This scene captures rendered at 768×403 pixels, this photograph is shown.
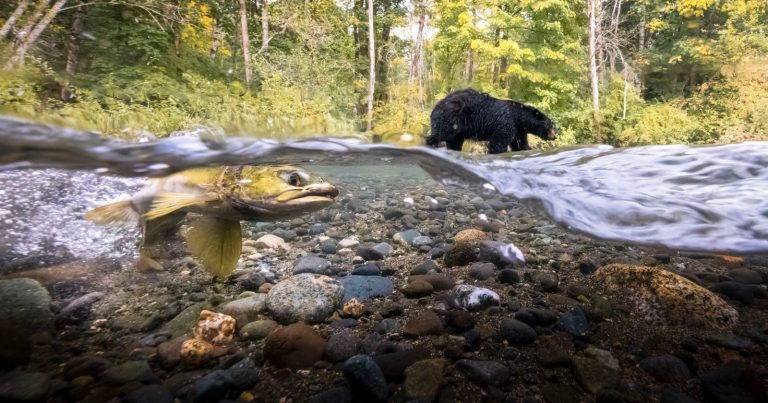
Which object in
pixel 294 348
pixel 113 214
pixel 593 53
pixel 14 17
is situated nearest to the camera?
pixel 294 348

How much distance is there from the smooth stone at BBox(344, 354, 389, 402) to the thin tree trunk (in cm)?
1450

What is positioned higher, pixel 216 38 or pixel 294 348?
pixel 216 38

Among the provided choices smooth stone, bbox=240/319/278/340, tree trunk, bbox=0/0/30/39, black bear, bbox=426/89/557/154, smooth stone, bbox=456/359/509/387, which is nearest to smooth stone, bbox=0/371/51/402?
smooth stone, bbox=240/319/278/340

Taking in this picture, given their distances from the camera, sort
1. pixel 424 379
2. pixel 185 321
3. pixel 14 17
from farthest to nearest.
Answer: pixel 14 17 → pixel 185 321 → pixel 424 379

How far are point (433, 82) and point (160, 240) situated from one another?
13104 mm

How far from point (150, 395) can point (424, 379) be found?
179 cm

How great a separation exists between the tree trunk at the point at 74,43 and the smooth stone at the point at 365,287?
37.4 ft

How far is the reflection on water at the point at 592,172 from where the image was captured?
2.88 m

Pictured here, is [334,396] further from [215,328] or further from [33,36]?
[33,36]

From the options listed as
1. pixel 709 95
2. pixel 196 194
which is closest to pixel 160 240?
pixel 196 194

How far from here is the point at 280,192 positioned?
132 inches

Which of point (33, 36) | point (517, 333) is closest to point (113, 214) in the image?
point (517, 333)

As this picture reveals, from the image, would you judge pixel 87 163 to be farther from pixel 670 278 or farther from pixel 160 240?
pixel 670 278

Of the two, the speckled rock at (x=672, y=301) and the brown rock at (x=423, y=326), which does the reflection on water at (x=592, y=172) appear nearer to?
the speckled rock at (x=672, y=301)
